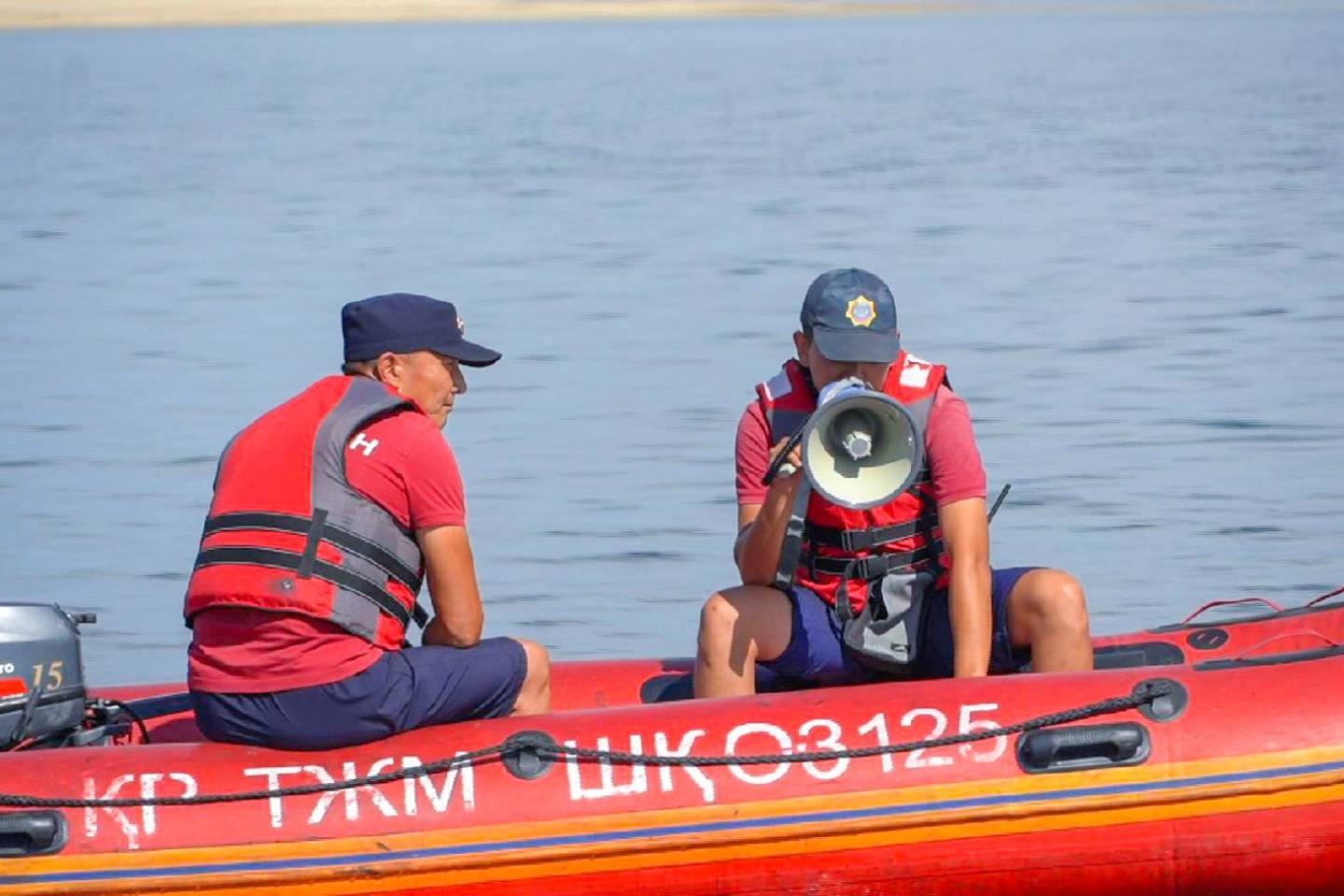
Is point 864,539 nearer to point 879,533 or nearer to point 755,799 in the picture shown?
point 879,533

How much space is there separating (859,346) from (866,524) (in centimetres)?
38

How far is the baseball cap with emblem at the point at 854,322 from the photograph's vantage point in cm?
445

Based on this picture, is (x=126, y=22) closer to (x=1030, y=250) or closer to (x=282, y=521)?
(x=1030, y=250)

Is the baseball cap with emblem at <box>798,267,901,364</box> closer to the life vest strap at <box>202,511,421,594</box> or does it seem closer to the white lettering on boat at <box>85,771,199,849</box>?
the life vest strap at <box>202,511,421,594</box>

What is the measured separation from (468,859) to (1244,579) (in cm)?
398

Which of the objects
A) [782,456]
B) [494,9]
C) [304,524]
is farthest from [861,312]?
[494,9]

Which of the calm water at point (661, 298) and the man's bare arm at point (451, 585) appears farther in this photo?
the calm water at point (661, 298)

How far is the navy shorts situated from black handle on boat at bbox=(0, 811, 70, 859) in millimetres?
314

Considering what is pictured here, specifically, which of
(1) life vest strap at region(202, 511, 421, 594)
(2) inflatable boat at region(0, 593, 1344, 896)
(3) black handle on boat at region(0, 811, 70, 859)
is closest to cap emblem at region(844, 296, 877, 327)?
(2) inflatable boat at region(0, 593, 1344, 896)

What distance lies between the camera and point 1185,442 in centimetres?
925

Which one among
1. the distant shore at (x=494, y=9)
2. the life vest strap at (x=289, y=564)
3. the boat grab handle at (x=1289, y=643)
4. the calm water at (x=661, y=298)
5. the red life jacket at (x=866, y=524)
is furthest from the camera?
the distant shore at (x=494, y=9)

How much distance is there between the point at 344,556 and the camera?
4066 mm

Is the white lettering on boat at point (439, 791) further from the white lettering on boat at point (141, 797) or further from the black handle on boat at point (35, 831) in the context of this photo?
the black handle on boat at point (35, 831)

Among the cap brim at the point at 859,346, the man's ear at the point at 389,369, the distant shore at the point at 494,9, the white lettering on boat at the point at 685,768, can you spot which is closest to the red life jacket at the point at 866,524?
the cap brim at the point at 859,346
